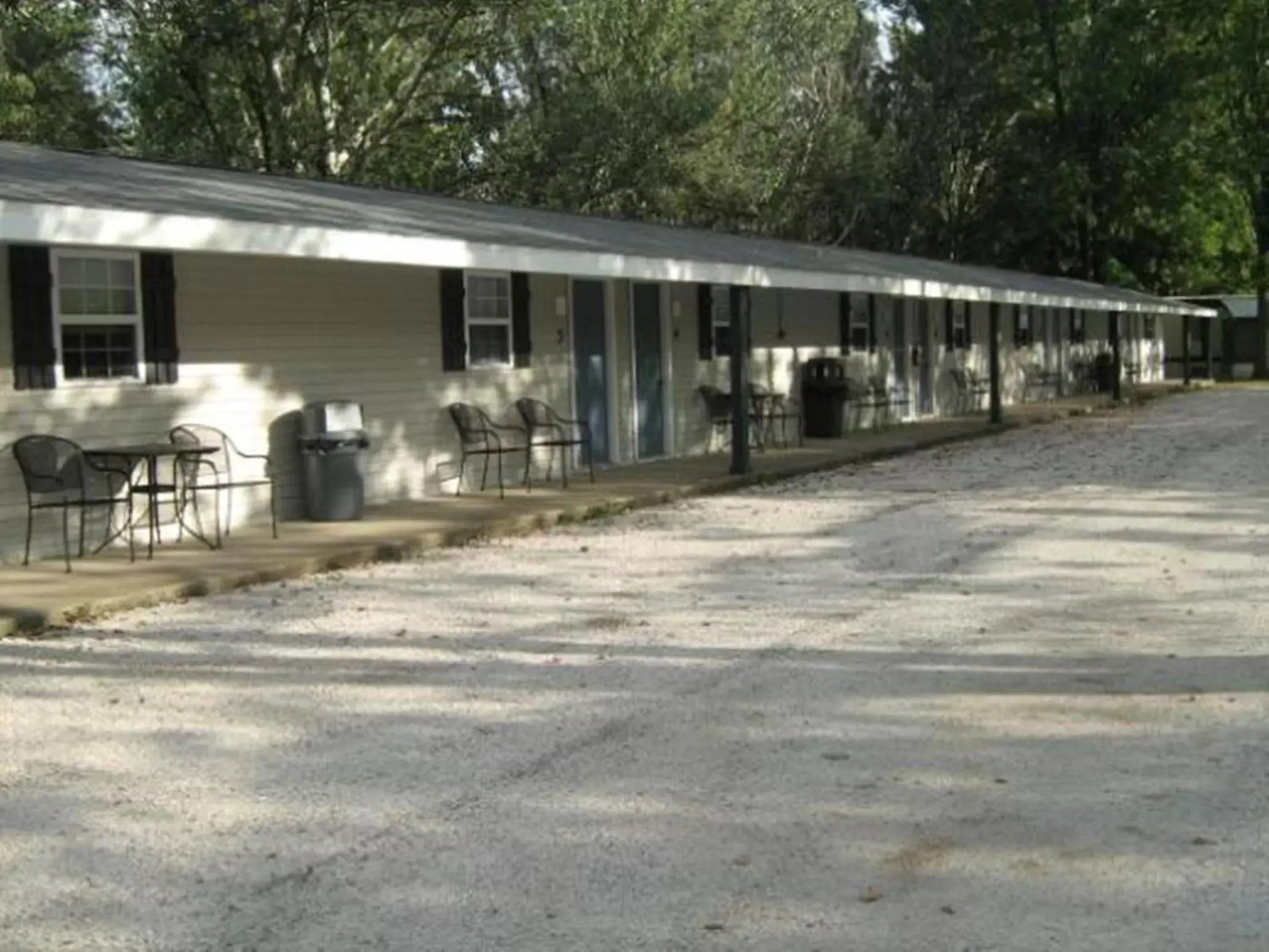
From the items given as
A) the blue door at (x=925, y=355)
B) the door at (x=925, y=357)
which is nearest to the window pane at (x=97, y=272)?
the door at (x=925, y=357)

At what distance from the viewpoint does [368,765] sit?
554 centimetres

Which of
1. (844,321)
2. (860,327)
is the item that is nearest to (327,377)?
(844,321)

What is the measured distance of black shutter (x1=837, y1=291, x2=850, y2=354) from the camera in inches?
892

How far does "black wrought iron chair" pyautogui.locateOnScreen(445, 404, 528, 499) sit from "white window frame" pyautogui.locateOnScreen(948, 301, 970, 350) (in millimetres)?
14722

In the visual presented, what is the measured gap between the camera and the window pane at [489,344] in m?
14.6

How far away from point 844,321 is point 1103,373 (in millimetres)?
16177

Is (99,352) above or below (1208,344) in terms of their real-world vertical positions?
below

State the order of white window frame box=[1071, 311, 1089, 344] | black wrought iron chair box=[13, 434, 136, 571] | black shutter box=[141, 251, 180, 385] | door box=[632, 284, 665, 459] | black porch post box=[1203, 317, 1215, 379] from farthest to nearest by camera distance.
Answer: black porch post box=[1203, 317, 1215, 379] → white window frame box=[1071, 311, 1089, 344] → door box=[632, 284, 665, 459] → black shutter box=[141, 251, 180, 385] → black wrought iron chair box=[13, 434, 136, 571]

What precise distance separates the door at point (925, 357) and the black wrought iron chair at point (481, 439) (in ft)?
42.5

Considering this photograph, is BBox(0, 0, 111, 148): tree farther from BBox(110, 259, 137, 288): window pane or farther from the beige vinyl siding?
BBox(110, 259, 137, 288): window pane

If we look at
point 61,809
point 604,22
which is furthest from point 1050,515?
point 604,22

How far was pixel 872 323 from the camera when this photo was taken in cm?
2395

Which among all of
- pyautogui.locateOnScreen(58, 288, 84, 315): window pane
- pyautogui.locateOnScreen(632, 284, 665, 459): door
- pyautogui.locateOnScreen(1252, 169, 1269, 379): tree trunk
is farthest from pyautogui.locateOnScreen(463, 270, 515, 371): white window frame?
pyautogui.locateOnScreen(1252, 169, 1269, 379): tree trunk

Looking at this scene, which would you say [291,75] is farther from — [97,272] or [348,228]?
[348,228]
